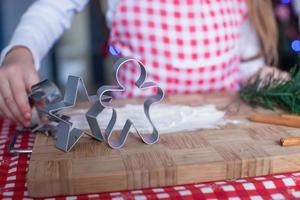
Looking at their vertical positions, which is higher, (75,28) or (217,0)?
(217,0)

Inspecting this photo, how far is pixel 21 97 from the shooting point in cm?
58

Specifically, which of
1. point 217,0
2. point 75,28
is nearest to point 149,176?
point 217,0

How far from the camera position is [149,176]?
428mm

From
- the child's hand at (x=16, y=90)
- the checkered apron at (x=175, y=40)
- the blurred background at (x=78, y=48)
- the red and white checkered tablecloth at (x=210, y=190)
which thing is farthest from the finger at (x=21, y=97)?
the blurred background at (x=78, y=48)

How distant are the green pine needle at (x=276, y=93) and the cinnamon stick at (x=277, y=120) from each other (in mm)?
62

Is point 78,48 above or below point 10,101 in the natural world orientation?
below

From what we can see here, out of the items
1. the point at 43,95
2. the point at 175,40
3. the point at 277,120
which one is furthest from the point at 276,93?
the point at 43,95

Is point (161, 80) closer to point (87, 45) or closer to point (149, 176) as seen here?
point (149, 176)

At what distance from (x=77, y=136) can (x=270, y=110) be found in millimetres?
323

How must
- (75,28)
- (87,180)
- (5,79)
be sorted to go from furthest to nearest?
(75,28), (5,79), (87,180)

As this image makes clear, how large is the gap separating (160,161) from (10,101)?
257 mm

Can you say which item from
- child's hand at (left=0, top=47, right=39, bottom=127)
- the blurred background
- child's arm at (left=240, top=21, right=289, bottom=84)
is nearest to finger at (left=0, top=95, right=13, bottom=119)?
child's hand at (left=0, top=47, right=39, bottom=127)

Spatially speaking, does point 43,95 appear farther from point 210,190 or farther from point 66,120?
point 210,190

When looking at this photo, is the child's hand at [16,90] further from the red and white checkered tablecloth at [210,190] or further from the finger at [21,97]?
the red and white checkered tablecloth at [210,190]
